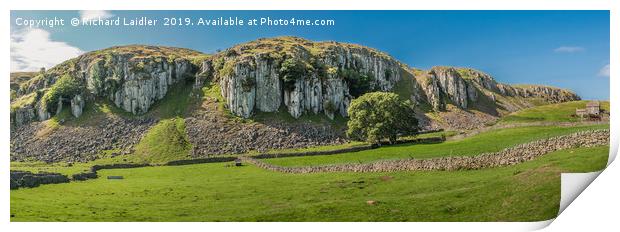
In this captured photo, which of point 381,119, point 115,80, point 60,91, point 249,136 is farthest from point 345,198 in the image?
point 60,91

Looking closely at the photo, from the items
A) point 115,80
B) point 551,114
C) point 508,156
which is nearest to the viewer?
point 508,156

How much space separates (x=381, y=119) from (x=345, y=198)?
1989 inches

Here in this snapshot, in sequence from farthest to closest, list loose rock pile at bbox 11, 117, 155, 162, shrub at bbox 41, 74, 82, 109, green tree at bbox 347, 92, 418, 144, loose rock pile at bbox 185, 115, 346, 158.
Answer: shrub at bbox 41, 74, 82, 109
loose rock pile at bbox 185, 115, 346, 158
loose rock pile at bbox 11, 117, 155, 162
green tree at bbox 347, 92, 418, 144

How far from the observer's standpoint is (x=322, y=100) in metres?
137

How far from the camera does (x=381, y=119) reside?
90.9 metres

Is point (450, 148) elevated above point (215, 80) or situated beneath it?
situated beneath

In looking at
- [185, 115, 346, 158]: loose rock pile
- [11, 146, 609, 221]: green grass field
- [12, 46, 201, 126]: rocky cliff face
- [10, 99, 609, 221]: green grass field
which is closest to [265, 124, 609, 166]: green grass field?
[10, 99, 609, 221]: green grass field

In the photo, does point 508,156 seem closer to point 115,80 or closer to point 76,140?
point 76,140

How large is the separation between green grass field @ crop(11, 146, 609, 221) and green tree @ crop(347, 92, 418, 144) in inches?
1402

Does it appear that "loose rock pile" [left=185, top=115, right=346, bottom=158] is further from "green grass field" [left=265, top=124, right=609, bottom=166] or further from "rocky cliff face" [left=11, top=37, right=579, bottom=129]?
"green grass field" [left=265, top=124, right=609, bottom=166]

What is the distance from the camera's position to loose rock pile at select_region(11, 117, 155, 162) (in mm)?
105000

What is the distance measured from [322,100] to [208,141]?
1509 inches
